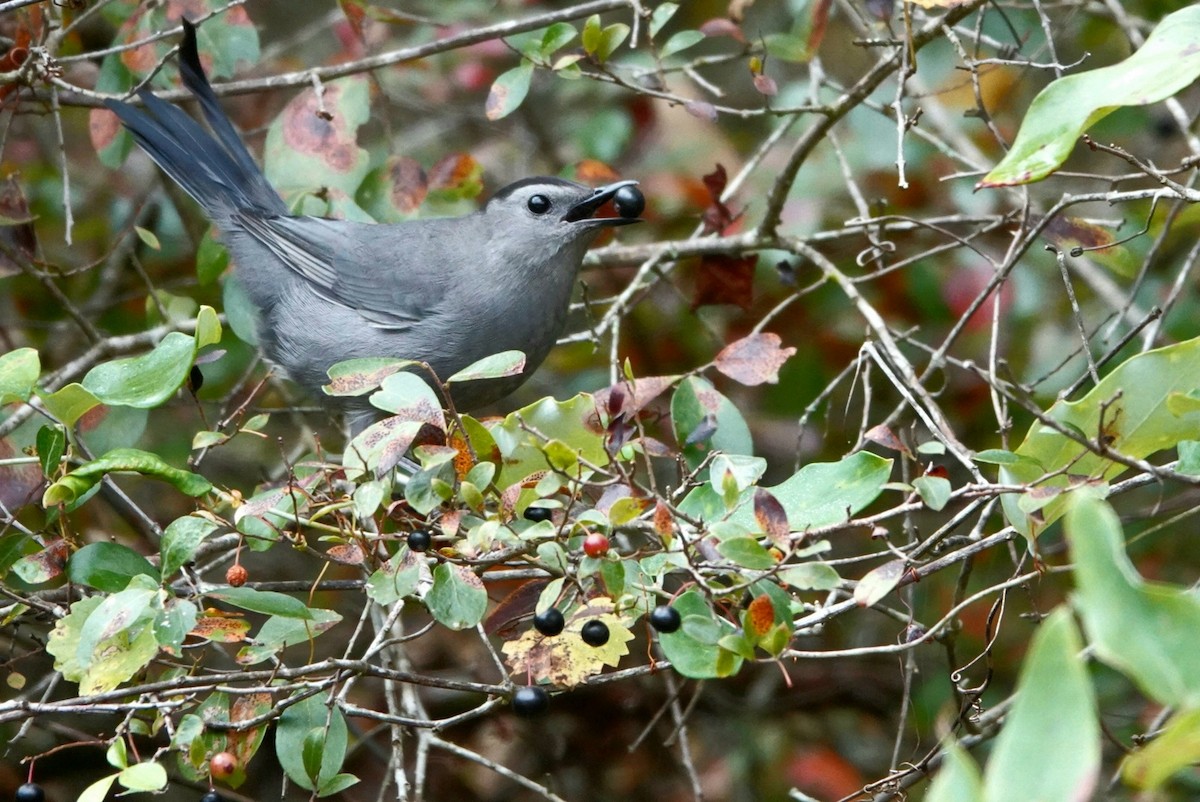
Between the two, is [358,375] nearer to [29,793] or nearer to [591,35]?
[29,793]

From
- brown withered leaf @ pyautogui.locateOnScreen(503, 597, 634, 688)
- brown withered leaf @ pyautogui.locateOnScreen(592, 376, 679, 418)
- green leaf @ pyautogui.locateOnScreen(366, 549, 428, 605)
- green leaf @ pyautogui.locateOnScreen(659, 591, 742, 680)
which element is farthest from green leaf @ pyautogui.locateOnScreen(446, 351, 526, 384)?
green leaf @ pyautogui.locateOnScreen(659, 591, 742, 680)

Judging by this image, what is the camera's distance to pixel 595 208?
385 centimetres

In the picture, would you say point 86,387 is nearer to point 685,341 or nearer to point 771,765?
point 685,341

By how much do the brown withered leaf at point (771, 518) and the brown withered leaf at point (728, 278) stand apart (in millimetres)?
2008

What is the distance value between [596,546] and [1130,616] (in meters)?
0.89

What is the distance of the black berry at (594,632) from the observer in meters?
1.97

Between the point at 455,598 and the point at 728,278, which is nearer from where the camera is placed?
the point at 455,598

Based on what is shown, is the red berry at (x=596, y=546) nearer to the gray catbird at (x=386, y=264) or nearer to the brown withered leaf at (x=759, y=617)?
the brown withered leaf at (x=759, y=617)

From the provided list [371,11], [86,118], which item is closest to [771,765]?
[371,11]

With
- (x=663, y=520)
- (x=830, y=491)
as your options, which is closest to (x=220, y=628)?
(x=663, y=520)

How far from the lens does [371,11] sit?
3.60 m

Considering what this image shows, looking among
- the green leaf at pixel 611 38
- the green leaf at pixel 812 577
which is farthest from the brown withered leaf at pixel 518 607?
the green leaf at pixel 611 38

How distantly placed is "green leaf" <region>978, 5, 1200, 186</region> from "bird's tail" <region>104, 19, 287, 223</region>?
246cm

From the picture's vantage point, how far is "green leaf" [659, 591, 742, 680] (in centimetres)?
180
